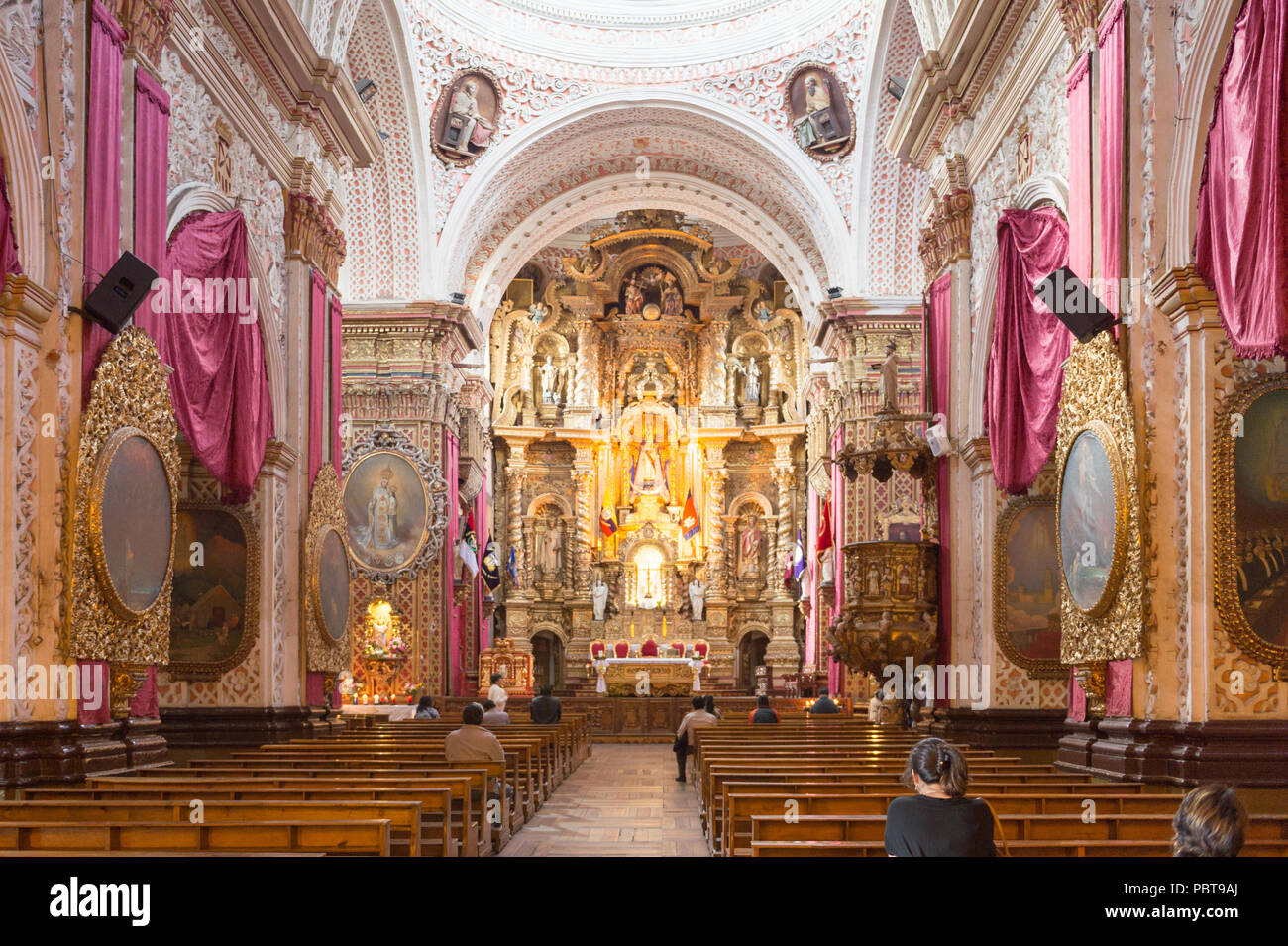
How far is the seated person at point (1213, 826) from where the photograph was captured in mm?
3197

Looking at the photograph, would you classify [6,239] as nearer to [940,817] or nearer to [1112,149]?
[940,817]

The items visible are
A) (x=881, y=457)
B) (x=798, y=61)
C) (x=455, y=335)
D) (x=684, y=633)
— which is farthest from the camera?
(x=684, y=633)

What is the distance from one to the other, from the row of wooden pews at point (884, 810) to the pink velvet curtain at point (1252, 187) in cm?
246

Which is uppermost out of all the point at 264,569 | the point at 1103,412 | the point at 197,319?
the point at 197,319

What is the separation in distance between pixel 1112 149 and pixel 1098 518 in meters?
2.40

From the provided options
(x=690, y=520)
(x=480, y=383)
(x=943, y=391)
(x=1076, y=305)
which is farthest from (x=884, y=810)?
(x=690, y=520)

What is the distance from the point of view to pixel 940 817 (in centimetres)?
406

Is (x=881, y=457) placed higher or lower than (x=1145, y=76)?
lower

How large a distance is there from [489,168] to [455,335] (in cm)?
308

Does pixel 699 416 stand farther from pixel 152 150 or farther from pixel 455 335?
pixel 152 150

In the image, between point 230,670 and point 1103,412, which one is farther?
point 230,670
